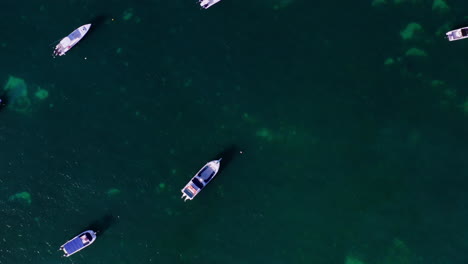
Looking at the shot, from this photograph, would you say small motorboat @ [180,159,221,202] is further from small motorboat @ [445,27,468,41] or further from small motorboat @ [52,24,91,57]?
small motorboat @ [445,27,468,41]

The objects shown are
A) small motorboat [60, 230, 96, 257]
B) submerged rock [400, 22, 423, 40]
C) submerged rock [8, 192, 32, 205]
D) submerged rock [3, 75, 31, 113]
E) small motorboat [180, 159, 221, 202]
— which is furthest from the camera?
submerged rock [3, 75, 31, 113]

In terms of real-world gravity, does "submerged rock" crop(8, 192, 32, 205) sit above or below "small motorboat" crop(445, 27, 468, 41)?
above

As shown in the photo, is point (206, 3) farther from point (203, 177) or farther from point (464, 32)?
point (464, 32)

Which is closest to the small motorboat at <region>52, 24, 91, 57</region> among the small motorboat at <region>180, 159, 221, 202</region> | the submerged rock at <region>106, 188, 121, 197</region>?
the submerged rock at <region>106, 188, 121, 197</region>

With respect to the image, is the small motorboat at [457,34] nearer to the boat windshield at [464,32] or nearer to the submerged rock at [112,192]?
the boat windshield at [464,32]

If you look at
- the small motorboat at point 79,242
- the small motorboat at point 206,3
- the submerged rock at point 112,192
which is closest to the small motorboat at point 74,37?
the small motorboat at point 206,3

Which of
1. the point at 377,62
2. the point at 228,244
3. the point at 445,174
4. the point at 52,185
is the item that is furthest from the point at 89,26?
the point at 445,174
